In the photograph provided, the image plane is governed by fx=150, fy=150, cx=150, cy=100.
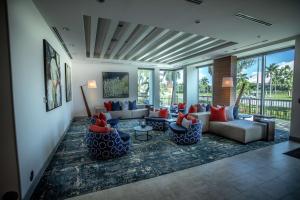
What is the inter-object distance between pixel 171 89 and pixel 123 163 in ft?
24.5

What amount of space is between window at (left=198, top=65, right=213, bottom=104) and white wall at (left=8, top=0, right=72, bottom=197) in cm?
756

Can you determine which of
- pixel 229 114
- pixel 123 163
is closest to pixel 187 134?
pixel 123 163

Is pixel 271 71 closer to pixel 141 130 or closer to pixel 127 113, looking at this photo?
pixel 141 130

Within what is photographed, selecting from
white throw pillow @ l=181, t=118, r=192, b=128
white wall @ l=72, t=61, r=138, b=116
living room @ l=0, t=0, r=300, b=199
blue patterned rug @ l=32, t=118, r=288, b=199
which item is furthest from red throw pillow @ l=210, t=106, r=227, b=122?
white wall @ l=72, t=61, r=138, b=116

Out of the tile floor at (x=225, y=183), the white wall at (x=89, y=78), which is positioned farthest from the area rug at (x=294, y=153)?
the white wall at (x=89, y=78)

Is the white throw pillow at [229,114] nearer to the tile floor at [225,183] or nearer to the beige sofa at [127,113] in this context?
the tile floor at [225,183]

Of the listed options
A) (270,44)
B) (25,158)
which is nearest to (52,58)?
(25,158)

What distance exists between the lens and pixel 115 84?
841 centimetres

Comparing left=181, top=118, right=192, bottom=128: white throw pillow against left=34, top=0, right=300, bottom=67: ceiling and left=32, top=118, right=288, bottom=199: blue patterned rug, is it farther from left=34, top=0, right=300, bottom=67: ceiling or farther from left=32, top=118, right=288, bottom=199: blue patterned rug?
left=34, top=0, right=300, bottom=67: ceiling

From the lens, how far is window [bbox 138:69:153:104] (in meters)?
9.27

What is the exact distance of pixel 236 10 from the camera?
109 inches

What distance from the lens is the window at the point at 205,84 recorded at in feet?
27.2

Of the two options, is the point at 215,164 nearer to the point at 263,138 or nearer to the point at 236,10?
the point at 263,138

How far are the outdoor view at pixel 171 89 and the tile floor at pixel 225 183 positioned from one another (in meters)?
7.01
